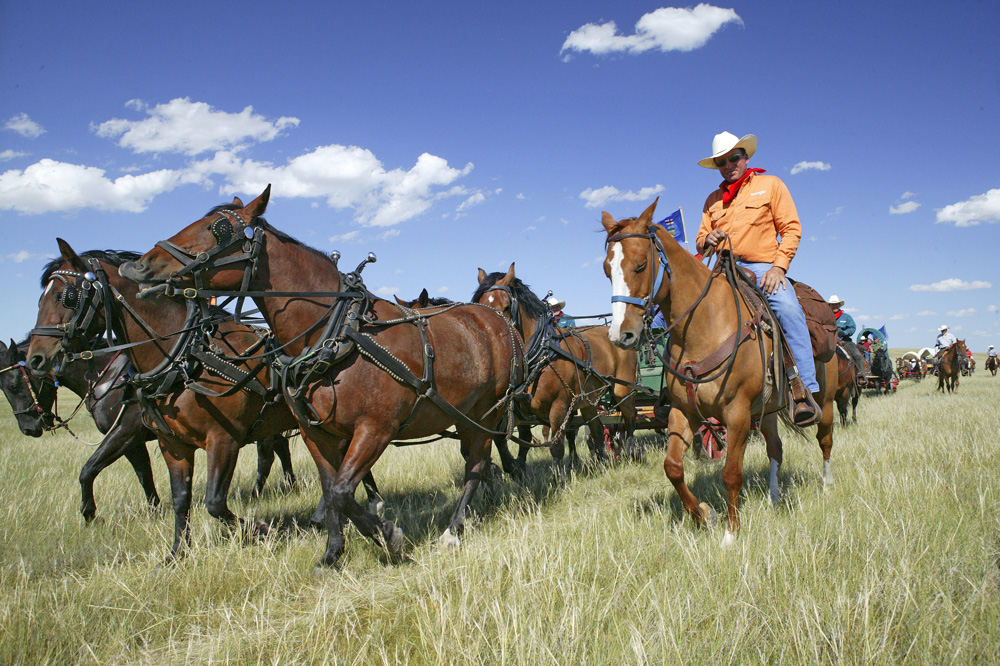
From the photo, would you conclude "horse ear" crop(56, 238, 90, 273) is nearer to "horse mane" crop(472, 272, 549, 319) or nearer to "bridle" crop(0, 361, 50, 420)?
"bridle" crop(0, 361, 50, 420)

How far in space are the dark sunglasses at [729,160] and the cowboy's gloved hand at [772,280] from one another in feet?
3.22

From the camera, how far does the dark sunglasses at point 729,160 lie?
4922 millimetres

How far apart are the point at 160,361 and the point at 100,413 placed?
1.56 metres

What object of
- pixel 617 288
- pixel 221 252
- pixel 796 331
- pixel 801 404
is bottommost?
pixel 801 404

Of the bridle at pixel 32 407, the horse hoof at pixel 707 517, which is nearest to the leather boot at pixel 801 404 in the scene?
the horse hoof at pixel 707 517

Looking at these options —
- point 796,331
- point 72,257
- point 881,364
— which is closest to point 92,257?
point 72,257

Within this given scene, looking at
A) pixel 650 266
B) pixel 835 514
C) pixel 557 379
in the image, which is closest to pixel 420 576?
pixel 650 266

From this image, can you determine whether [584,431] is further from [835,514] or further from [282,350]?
[282,350]

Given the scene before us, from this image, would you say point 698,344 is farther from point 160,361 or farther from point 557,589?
point 160,361

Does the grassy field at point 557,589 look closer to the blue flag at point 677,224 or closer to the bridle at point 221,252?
the bridle at point 221,252

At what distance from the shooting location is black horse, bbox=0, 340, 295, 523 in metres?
5.19

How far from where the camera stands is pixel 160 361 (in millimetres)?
4520

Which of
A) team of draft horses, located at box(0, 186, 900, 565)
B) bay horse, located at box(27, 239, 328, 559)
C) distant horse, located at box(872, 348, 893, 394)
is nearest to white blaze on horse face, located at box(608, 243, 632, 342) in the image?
team of draft horses, located at box(0, 186, 900, 565)

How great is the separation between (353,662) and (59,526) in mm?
3994
